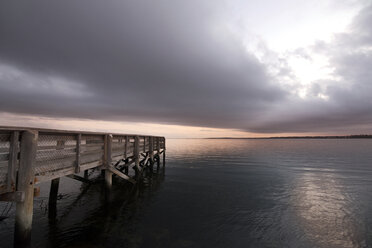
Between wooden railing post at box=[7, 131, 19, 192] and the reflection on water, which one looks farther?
the reflection on water

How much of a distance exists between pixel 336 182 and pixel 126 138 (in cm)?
1828

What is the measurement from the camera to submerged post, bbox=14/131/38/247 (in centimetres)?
456

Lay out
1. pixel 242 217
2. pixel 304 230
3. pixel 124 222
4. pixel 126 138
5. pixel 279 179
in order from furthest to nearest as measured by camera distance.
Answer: pixel 279 179 < pixel 126 138 < pixel 242 217 < pixel 124 222 < pixel 304 230

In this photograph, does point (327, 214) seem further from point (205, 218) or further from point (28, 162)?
point (28, 162)

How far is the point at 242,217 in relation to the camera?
8.24 metres

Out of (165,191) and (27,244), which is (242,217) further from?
(27,244)

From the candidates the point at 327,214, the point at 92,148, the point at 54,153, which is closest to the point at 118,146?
the point at 92,148

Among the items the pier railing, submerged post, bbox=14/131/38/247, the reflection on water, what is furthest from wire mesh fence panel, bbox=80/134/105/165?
the reflection on water

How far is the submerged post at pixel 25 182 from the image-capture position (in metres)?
4.56

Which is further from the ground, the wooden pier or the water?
the wooden pier

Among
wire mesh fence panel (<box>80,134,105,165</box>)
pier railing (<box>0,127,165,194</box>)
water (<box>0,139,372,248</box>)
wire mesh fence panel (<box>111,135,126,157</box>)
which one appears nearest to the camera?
pier railing (<box>0,127,165,194</box>)

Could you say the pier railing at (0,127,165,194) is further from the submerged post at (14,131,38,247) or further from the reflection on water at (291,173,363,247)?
the reflection on water at (291,173,363,247)

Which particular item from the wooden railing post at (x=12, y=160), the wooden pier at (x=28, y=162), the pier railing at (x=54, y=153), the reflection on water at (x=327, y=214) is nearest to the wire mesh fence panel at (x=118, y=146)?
the pier railing at (x=54, y=153)

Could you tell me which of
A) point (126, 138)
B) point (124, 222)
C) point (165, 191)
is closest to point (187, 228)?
point (124, 222)
